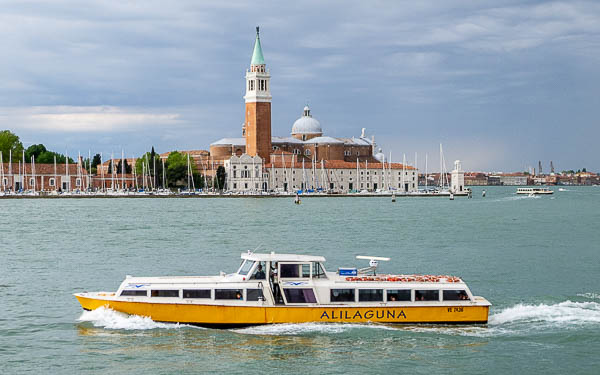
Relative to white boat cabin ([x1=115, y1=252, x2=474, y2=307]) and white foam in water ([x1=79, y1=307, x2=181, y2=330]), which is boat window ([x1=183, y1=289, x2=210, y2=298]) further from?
white foam in water ([x1=79, y1=307, x2=181, y2=330])

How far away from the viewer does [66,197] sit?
3792 inches

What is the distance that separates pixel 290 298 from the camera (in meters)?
17.0

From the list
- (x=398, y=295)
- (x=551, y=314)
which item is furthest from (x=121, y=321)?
(x=551, y=314)

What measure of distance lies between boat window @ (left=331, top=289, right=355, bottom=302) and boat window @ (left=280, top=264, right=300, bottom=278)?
0.85 metres

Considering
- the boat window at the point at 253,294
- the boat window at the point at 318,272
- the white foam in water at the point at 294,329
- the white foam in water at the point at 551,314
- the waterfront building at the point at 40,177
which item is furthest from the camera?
the waterfront building at the point at 40,177

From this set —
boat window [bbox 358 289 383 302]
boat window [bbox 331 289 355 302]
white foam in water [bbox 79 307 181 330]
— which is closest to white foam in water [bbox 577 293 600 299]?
boat window [bbox 358 289 383 302]

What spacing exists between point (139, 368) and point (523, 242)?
2704 cm

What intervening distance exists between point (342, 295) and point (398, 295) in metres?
1.18

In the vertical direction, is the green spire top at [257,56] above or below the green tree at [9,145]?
above

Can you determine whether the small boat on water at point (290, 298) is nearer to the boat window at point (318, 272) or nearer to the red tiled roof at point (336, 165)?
the boat window at point (318, 272)

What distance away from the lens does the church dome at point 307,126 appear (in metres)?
132

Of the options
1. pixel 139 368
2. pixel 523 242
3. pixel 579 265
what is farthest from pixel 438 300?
pixel 523 242

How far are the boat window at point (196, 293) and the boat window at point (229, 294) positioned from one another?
0.67 feet

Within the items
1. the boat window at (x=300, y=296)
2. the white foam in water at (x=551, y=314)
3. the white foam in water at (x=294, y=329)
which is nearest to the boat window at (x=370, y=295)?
the white foam in water at (x=294, y=329)
